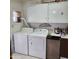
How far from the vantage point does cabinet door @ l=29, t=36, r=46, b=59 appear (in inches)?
174

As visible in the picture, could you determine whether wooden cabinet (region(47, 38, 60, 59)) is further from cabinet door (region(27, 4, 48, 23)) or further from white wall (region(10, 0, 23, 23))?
white wall (region(10, 0, 23, 23))

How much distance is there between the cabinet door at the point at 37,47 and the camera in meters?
4.42

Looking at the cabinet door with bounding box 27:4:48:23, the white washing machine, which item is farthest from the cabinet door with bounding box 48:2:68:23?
the white washing machine

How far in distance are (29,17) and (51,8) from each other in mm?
1190

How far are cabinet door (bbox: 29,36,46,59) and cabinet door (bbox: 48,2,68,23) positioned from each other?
0.88 m

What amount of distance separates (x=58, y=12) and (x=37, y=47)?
1.50 metres

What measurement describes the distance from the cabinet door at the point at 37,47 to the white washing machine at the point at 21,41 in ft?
0.82

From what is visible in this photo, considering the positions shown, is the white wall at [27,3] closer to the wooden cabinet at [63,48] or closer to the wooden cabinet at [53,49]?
the wooden cabinet at [53,49]

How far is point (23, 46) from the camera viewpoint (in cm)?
506

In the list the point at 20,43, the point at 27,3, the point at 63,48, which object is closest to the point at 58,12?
the point at 63,48

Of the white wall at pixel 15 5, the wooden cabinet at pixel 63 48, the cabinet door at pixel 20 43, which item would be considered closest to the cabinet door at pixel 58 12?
the wooden cabinet at pixel 63 48

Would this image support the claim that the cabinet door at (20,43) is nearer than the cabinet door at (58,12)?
No

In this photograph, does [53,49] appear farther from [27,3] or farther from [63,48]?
[27,3]
